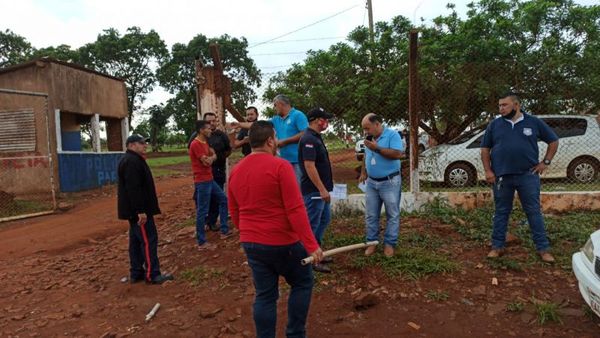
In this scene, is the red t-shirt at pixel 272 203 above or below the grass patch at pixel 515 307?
above

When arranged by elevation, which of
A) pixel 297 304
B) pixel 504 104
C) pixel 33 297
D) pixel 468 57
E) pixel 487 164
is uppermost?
pixel 468 57

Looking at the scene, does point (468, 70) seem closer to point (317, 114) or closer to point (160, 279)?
point (317, 114)

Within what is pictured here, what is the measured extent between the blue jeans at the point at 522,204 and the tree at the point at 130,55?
3415 cm

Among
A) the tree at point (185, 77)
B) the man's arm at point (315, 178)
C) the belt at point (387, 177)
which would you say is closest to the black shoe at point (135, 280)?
the man's arm at point (315, 178)

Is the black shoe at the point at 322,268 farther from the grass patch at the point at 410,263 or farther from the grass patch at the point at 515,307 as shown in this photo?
the grass patch at the point at 515,307

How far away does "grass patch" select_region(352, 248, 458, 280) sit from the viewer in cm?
432

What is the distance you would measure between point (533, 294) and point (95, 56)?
118ft

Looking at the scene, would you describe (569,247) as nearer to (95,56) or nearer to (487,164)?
(487,164)

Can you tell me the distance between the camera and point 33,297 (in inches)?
183

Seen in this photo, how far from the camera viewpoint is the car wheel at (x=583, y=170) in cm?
827

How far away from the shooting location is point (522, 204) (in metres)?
4.50

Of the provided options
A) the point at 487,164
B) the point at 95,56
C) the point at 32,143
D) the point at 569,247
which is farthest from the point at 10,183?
the point at 95,56

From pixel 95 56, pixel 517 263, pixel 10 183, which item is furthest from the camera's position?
pixel 95 56

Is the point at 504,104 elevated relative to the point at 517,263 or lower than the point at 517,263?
elevated
